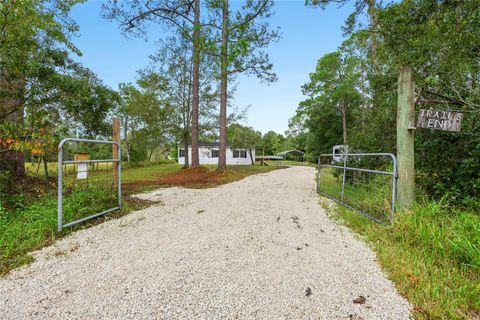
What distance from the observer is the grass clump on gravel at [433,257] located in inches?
58.6

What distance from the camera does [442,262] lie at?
6.61 feet

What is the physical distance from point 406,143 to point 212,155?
23996 millimetres

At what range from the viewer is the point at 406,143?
301 centimetres

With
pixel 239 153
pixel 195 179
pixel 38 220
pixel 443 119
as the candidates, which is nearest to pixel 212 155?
pixel 239 153

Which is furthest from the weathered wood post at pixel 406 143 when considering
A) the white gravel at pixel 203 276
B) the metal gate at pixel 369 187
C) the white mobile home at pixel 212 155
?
the white mobile home at pixel 212 155

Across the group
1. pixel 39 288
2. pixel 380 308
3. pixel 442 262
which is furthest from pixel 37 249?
pixel 442 262

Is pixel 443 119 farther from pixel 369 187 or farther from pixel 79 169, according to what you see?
pixel 79 169

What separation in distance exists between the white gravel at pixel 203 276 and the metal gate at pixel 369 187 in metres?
0.79

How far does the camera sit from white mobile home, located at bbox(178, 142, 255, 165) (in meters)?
24.8

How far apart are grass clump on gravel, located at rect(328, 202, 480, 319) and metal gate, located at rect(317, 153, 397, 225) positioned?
0.98 ft

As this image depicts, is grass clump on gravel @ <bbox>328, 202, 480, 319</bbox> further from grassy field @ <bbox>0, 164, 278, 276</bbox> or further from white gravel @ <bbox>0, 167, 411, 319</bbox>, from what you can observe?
grassy field @ <bbox>0, 164, 278, 276</bbox>

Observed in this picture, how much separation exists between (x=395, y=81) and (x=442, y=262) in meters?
3.59

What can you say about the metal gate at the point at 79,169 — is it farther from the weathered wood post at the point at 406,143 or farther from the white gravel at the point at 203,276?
the weathered wood post at the point at 406,143

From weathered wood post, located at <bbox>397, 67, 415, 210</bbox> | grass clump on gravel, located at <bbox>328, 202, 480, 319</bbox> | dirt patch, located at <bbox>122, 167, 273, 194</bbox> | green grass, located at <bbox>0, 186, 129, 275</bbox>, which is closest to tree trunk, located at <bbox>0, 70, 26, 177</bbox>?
green grass, located at <bbox>0, 186, 129, 275</bbox>
